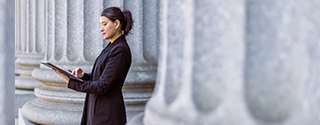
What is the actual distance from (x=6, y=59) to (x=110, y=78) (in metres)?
1.43

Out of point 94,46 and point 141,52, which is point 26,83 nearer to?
point 94,46

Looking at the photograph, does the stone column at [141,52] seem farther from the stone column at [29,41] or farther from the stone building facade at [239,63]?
the stone column at [29,41]

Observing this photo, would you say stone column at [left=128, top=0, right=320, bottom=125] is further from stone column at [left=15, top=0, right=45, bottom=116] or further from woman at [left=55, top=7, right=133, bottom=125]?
stone column at [left=15, top=0, right=45, bottom=116]

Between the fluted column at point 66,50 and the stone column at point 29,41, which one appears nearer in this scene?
the fluted column at point 66,50

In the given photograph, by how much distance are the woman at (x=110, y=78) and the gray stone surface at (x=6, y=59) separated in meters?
1.19

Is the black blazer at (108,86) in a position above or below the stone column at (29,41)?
above

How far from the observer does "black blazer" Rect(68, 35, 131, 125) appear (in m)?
→ 5.09

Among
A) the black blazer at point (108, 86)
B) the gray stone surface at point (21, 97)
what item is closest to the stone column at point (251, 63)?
the black blazer at point (108, 86)

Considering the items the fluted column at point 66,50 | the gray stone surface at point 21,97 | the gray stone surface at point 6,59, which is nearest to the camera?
the gray stone surface at point 6,59

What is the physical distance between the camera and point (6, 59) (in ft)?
12.7

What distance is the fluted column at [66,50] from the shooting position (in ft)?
25.4

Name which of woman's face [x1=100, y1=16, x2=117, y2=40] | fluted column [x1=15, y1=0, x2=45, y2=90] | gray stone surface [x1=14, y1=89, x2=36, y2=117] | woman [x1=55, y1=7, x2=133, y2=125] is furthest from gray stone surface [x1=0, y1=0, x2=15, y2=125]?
fluted column [x1=15, y1=0, x2=45, y2=90]

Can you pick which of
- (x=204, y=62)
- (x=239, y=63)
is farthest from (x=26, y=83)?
(x=239, y=63)

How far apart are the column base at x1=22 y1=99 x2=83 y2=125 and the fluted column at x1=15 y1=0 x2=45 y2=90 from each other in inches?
174
